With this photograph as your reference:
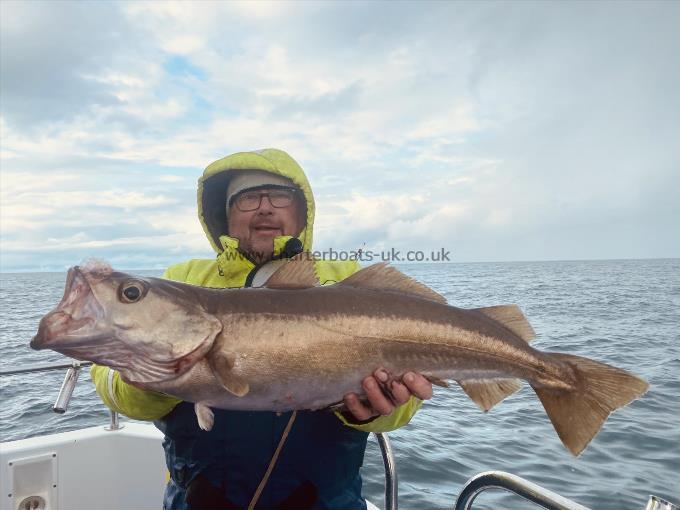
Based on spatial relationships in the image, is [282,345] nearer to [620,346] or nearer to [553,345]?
[553,345]

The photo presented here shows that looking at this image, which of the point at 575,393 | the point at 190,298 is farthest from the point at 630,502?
the point at 190,298

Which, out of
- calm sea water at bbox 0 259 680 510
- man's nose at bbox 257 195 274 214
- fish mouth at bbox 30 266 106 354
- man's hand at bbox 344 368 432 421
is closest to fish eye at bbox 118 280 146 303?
fish mouth at bbox 30 266 106 354

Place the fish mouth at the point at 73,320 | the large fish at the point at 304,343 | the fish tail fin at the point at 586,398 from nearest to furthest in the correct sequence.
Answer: the fish mouth at the point at 73,320 → the large fish at the point at 304,343 → the fish tail fin at the point at 586,398

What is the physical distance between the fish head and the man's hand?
104 centimetres

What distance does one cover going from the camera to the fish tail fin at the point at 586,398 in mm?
3246

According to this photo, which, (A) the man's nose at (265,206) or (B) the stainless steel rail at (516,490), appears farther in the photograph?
(A) the man's nose at (265,206)

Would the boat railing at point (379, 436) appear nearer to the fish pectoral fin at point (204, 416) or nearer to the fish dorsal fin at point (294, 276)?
the fish pectoral fin at point (204, 416)

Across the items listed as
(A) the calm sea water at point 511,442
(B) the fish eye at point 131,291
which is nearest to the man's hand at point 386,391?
(B) the fish eye at point 131,291

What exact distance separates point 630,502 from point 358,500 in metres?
6.42

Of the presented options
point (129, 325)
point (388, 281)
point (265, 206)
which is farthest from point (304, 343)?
point (265, 206)

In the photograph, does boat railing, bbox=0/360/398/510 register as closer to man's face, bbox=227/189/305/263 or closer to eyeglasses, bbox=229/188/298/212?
man's face, bbox=227/189/305/263

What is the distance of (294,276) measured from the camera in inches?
132

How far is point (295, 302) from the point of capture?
3180mm

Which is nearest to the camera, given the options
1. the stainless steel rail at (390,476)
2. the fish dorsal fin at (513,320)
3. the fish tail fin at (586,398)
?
the fish tail fin at (586,398)
